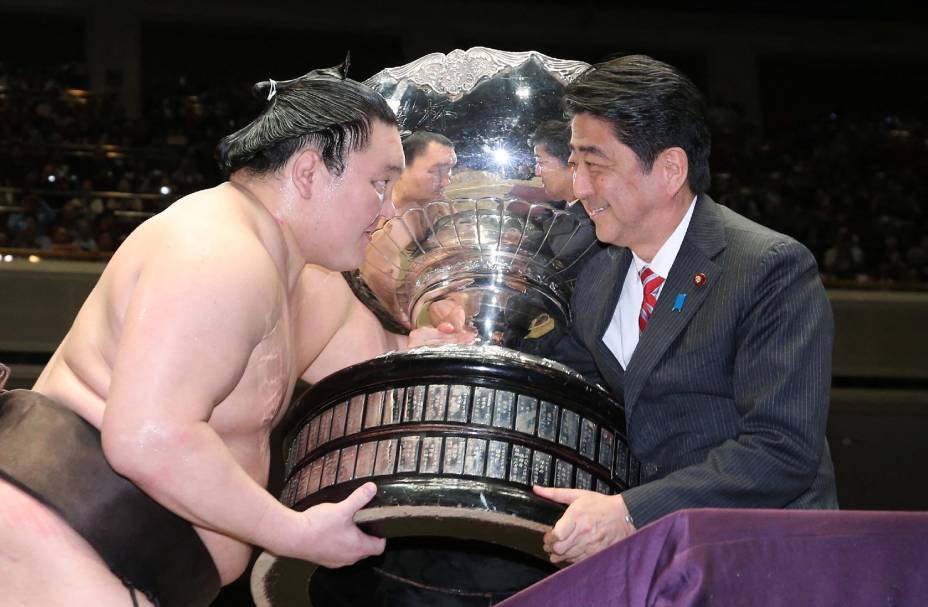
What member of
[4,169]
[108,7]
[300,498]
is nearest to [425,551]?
[300,498]

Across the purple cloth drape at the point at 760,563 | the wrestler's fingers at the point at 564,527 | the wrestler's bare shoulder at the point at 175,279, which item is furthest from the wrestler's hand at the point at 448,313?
the purple cloth drape at the point at 760,563

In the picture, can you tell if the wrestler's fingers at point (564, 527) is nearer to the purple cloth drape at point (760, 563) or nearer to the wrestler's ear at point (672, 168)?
the purple cloth drape at point (760, 563)

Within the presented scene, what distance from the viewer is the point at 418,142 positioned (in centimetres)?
142

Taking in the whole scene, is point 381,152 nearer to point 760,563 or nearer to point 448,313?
point 448,313

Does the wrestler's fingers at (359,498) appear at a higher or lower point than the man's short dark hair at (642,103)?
lower

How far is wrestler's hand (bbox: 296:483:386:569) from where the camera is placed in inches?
44.9

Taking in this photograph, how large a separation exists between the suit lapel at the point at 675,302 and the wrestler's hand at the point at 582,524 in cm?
17

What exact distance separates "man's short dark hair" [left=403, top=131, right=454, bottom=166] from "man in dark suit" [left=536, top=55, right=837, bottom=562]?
0.17 meters

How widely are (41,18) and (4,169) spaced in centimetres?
251

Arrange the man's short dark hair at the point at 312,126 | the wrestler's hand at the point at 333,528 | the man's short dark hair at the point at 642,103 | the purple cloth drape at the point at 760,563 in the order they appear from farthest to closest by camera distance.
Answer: the man's short dark hair at the point at 642,103, the man's short dark hair at the point at 312,126, the wrestler's hand at the point at 333,528, the purple cloth drape at the point at 760,563

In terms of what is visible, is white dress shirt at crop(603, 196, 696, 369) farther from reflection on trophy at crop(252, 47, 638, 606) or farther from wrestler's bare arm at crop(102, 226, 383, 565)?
wrestler's bare arm at crop(102, 226, 383, 565)

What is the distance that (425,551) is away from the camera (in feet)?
5.24

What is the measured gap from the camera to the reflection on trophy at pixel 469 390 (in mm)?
1173

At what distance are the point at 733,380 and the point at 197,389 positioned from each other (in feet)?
2.01
